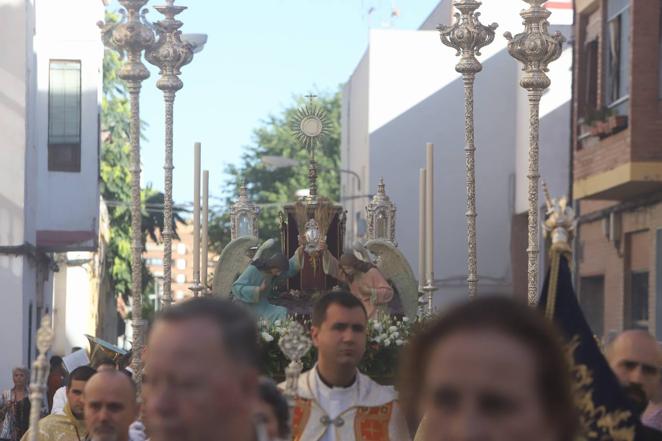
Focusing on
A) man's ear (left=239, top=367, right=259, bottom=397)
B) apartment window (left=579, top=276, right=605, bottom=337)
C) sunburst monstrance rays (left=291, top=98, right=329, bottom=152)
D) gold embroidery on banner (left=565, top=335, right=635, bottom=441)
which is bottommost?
apartment window (left=579, top=276, right=605, bottom=337)

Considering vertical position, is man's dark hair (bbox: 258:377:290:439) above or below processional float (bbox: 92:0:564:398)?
below

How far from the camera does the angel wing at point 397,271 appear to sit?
12.6 m

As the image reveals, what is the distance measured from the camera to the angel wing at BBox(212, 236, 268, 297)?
1320cm

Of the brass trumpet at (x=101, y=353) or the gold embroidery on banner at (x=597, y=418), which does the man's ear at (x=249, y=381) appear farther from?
the brass trumpet at (x=101, y=353)

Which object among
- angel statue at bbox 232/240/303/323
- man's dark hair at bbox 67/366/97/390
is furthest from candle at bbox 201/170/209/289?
man's dark hair at bbox 67/366/97/390

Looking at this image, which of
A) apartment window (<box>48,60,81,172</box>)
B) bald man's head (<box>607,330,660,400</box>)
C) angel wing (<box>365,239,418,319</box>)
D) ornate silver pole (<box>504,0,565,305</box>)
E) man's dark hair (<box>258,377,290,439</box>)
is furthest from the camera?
apartment window (<box>48,60,81,172</box>)

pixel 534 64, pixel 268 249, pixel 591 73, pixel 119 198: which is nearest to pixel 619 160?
pixel 591 73

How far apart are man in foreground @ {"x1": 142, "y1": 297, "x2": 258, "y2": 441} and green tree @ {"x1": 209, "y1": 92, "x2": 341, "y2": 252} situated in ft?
136

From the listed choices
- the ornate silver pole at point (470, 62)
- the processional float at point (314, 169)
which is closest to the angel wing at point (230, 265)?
the processional float at point (314, 169)

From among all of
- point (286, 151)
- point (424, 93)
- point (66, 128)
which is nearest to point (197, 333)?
point (66, 128)

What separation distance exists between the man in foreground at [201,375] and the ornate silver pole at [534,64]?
25.1ft

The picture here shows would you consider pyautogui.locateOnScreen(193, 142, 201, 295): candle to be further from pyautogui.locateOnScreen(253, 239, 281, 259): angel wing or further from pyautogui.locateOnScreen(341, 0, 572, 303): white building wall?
pyautogui.locateOnScreen(341, 0, 572, 303): white building wall

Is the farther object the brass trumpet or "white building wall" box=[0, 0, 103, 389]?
"white building wall" box=[0, 0, 103, 389]

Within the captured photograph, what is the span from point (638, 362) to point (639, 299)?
1643 centimetres
